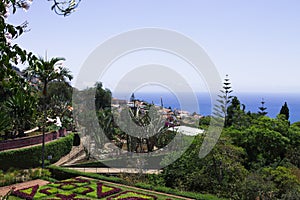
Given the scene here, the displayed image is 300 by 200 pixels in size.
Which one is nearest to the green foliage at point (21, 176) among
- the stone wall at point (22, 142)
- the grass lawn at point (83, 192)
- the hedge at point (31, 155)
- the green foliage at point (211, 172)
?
the grass lawn at point (83, 192)

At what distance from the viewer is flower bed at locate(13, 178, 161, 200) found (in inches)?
385

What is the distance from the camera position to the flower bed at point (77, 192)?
9.77m

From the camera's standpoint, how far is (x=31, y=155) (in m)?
15.5

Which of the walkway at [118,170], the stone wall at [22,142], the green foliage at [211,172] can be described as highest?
the stone wall at [22,142]

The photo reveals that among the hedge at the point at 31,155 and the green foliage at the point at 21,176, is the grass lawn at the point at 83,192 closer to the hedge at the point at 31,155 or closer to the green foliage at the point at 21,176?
the green foliage at the point at 21,176

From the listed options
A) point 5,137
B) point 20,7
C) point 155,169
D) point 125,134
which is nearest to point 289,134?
point 155,169

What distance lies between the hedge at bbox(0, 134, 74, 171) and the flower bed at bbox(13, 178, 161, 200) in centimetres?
426

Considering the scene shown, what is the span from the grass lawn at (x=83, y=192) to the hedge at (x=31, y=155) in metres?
4.20

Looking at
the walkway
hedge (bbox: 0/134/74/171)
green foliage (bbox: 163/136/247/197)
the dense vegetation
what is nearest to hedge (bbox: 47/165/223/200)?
the dense vegetation

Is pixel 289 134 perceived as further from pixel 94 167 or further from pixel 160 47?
pixel 94 167

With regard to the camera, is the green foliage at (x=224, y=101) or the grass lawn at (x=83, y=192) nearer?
the grass lawn at (x=83, y=192)

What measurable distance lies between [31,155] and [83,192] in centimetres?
625

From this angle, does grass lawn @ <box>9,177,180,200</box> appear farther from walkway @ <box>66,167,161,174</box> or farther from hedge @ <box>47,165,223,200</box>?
walkway @ <box>66,167,161,174</box>

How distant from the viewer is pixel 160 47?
43.7 ft
